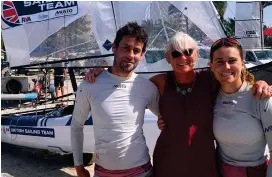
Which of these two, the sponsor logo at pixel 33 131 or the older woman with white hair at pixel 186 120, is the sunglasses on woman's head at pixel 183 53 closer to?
the older woman with white hair at pixel 186 120

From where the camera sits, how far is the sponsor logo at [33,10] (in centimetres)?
553

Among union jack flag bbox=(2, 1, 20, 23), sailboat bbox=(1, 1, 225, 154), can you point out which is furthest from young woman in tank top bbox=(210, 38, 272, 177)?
union jack flag bbox=(2, 1, 20, 23)

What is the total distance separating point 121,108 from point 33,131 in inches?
128

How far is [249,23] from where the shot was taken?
1717 cm

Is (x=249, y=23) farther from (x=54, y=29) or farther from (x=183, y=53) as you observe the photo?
(x=183, y=53)

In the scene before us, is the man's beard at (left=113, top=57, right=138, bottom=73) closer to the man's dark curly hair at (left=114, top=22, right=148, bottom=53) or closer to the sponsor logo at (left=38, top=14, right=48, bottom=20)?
the man's dark curly hair at (left=114, top=22, right=148, bottom=53)

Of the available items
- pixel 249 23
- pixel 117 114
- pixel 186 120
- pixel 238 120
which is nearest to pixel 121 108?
pixel 117 114

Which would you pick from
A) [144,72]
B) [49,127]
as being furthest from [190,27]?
[49,127]

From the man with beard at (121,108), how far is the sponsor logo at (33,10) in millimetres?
3648

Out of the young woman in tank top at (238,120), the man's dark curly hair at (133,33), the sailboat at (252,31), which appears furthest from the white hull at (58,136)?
the sailboat at (252,31)

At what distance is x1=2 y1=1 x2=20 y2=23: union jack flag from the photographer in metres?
5.64

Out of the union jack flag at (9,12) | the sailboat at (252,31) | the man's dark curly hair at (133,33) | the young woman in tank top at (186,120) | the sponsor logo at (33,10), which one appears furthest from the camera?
the sailboat at (252,31)

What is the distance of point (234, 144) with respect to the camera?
6.18ft

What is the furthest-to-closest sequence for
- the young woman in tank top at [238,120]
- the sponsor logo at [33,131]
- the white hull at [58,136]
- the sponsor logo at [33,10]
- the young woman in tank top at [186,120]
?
the sponsor logo at [33,10]
the sponsor logo at [33,131]
the white hull at [58,136]
the young woman in tank top at [186,120]
the young woman in tank top at [238,120]
